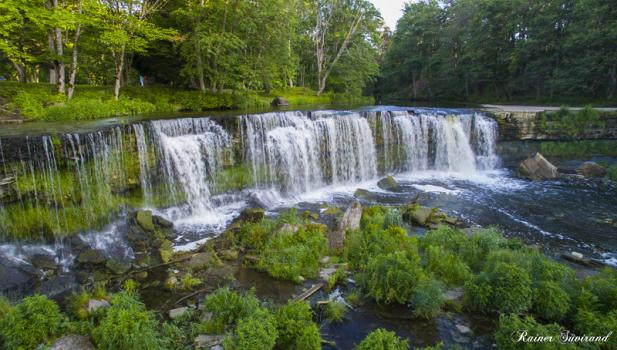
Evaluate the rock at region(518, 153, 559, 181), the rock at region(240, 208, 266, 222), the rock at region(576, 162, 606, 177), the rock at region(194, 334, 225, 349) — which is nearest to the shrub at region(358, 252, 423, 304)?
the rock at region(194, 334, 225, 349)

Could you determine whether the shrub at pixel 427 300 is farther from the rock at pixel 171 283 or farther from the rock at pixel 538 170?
the rock at pixel 538 170

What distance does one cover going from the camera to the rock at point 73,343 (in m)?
4.17

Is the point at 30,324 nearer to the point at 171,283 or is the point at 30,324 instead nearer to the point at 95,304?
the point at 95,304

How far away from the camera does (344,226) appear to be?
8.12 meters

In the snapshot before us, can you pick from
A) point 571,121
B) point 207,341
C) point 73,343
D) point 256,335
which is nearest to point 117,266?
point 73,343

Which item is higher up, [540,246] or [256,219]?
Answer: [256,219]

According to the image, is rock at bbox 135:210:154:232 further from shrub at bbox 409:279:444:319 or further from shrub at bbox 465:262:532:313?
shrub at bbox 465:262:532:313

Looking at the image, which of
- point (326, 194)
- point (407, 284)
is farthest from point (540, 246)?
point (326, 194)

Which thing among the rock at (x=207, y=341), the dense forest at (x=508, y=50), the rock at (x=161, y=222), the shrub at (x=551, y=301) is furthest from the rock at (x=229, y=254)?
the dense forest at (x=508, y=50)

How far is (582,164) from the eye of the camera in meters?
14.7

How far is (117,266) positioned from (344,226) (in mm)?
4945

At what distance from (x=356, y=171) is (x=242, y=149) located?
502 centimetres

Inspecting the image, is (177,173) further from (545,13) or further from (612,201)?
(545,13)

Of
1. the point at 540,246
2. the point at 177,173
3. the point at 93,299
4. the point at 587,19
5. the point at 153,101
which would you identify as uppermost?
the point at 587,19
